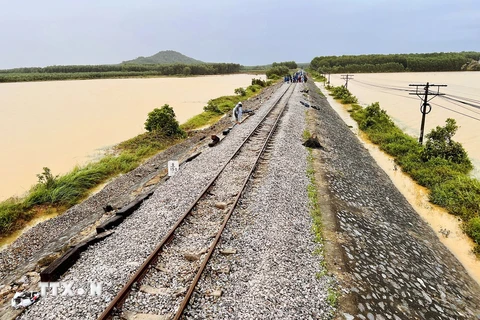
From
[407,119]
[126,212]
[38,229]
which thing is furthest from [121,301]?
[407,119]

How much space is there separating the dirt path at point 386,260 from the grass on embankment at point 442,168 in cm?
152

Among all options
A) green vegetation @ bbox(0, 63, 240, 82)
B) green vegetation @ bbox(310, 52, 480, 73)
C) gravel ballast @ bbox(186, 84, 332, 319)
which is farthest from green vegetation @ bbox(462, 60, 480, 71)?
gravel ballast @ bbox(186, 84, 332, 319)

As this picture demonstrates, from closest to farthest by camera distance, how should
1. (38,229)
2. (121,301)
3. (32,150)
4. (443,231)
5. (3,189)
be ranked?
(121,301), (38,229), (443,231), (3,189), (32,150)

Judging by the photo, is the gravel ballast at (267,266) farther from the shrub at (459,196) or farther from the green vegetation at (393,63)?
the green vegetation at (393,63)

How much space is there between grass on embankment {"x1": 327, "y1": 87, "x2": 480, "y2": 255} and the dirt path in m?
1.52

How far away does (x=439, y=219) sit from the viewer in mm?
11898

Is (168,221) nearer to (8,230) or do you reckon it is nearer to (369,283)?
(369,283)

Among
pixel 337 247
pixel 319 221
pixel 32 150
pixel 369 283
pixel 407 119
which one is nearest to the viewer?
pixel 369 283

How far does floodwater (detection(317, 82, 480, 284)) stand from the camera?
9523 mm

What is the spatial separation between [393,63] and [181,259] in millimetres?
135509

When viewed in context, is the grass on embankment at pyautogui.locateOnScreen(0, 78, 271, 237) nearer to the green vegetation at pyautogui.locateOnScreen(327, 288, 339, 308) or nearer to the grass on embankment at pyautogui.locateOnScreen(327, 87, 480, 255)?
the green vegetation at pyautogui.locateOnScreen(327, 288, 339, 308)

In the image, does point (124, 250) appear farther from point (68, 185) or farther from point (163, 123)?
point (163, 123)

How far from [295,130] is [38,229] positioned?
13.1 metres

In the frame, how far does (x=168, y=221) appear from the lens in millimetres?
7840
